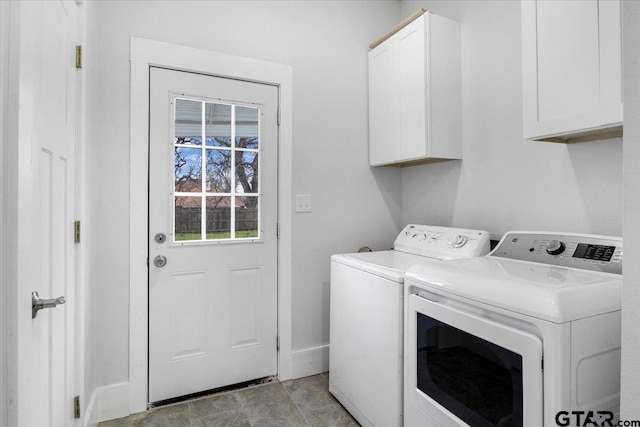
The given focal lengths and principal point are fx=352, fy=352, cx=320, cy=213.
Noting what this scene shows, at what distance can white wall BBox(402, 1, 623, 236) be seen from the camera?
5.17 feet

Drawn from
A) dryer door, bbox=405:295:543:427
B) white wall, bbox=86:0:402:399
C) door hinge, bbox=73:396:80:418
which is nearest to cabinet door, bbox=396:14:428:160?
white wall, bbox=86:0:402:399

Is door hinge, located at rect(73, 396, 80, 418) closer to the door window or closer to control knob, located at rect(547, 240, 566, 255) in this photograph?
the door window

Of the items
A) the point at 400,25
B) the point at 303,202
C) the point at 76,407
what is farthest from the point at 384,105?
the point at 76,407

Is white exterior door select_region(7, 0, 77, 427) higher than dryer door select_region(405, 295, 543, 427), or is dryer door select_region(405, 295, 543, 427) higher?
white exterior door select_region(7, 0, 77, 427)

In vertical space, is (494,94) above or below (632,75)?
above

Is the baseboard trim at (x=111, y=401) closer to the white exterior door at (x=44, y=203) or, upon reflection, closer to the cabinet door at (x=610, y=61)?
the white exterior door at (x=44, y=203)

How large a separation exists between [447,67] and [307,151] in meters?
1.01

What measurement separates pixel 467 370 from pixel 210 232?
156 cm

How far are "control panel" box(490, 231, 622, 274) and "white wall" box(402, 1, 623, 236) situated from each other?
207 millimetres

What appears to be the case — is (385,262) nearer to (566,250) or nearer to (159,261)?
(566,250)

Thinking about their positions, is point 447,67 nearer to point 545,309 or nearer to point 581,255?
point 581,255

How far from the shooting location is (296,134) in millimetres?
2371

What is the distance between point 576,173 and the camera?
64.6 inches

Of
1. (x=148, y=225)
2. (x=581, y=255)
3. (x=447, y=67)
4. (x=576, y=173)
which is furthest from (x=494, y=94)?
(x=148, y=225)
